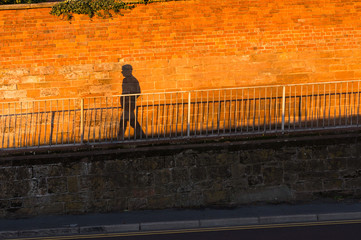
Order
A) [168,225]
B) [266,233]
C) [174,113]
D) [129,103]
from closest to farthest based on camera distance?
[266,233] < [168,225] < [129,103] < [174,113]

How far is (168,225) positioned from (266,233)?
1899 millimetres

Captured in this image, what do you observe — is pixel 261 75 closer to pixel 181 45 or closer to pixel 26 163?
pixel 181 45

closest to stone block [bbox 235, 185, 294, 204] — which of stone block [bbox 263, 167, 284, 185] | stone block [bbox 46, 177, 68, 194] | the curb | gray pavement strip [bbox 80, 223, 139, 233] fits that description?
stone block [bbox 263, 167, 284, 185]

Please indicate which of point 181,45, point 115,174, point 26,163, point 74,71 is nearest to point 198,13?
point 181,45

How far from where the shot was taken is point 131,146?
10750 millimetres

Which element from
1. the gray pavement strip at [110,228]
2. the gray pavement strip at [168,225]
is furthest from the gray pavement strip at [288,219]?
the gray pavement strip at [110,228]

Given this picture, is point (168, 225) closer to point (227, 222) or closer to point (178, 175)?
point (227, 222)

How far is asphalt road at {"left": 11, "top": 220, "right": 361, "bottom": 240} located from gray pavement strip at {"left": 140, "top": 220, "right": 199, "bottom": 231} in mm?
241

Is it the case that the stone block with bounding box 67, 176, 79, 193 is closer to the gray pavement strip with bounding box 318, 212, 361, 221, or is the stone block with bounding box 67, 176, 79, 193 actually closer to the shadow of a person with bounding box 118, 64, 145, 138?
the shadow of a person with bounding box 118, 64, 145, 138

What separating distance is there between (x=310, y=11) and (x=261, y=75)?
78.1 inches

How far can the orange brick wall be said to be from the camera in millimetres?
11727

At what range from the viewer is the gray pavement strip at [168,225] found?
9.39 meters

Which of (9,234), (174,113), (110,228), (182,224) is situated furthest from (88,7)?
(182,224)

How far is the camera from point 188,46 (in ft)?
38.8
